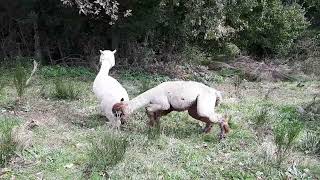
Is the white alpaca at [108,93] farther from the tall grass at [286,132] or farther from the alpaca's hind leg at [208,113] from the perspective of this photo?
the tall grass at [286,132]

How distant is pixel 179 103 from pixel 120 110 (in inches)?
29.6

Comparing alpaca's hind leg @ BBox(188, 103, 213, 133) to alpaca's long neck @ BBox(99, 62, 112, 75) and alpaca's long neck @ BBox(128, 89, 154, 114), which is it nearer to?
alpaca's long neck @ BBox(128, 89, 154, 114)

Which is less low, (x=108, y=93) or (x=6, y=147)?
(x=108, y=93)

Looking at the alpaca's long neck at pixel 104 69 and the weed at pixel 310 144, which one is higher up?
the alpaca's long neck at pixel 104 69

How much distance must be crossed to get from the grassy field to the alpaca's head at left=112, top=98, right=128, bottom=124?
19cm

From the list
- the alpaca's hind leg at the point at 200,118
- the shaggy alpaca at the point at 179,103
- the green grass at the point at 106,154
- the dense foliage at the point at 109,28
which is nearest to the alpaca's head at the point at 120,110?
the shaggy alpaca at the point at 179,103

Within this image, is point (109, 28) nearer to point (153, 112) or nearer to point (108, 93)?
point (108, 93)

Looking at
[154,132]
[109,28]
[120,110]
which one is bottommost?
[154,132]

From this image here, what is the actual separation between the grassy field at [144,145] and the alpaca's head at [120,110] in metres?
0.19

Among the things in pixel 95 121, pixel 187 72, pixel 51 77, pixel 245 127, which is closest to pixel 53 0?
pixel 51 77

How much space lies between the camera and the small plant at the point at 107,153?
17.2ft

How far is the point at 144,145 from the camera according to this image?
19.5 feet

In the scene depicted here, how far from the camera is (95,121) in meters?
7.13

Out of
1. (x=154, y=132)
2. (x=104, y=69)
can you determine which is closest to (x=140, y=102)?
(x=154, y=132)
